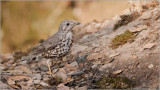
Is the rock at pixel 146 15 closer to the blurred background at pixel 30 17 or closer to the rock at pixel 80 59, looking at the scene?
the rock at pixel 80 59

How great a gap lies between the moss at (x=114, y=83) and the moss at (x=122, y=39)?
1.95m

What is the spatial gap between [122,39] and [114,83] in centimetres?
242

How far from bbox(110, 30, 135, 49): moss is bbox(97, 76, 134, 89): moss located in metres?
1.95

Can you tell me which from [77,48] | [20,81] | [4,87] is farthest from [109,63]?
[4,87]

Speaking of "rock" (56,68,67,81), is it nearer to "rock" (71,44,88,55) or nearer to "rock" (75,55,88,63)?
"rock" (75,55,88,63)

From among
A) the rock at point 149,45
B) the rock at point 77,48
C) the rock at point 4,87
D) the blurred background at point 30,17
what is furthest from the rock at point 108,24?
the blurred background at point 30,17

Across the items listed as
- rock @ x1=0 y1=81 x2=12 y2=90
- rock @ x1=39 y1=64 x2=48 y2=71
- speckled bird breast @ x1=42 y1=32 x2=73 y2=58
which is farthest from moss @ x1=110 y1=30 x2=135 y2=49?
rock @ x1=0 y1=81 x2=12 y2=90

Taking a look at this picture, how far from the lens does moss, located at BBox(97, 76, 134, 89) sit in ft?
25.1

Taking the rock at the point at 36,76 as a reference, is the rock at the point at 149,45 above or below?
above

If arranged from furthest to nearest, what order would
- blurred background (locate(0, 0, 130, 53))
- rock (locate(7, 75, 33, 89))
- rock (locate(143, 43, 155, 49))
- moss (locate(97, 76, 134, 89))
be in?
1. blurred background (locate(0, 0, 130, 53))
2. rock (locate(143, 43, 155, 49))
3. rock (locate(7, 75, 33, 89))
4. moss (locate(97, 76, 134, 89))

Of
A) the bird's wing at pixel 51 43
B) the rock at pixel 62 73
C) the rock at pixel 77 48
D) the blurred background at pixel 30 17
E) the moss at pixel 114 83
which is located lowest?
the moss at pixel 114 83

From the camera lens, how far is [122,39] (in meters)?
9.82

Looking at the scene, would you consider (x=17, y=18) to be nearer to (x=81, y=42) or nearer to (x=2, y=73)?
(x=81, y=42)

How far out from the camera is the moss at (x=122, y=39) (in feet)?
32.1
